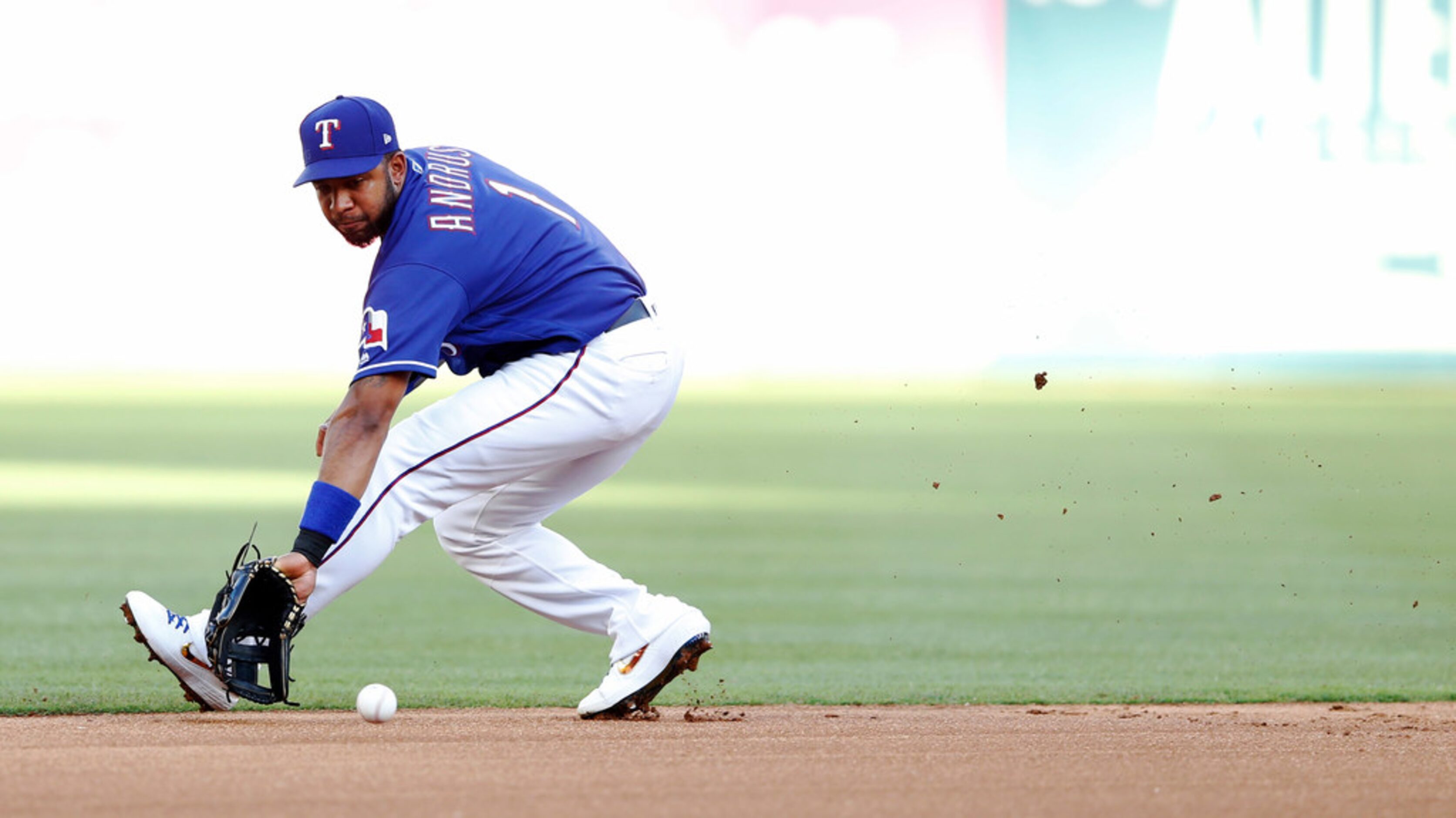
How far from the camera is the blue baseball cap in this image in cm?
479

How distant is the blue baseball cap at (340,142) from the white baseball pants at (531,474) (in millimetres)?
637

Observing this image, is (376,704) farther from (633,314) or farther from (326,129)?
(326,129)

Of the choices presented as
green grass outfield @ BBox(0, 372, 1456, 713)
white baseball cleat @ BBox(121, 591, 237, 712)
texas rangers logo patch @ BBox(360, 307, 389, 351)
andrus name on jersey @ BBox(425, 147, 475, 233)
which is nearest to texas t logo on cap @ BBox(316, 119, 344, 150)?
andrus name on jersey @ BBox(425, 147, 475, 233)

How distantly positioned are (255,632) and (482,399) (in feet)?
2.68

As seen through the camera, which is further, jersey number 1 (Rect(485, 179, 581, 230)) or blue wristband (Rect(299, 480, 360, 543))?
jersey number 1 (Rect(485, 179, 581, 230))

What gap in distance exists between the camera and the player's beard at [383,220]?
4.88 meters

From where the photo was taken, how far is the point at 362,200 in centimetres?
484

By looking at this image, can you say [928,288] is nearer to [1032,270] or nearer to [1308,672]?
[1032,270]

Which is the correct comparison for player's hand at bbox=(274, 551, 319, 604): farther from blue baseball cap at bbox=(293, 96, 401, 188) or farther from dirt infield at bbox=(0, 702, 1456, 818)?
blue baseball cap at bbox=(293, 96, 401, 188)

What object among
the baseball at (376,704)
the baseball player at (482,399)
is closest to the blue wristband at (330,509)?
the baseball player at (482,399)

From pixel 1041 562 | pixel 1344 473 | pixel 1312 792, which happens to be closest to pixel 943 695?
pixel 1312 792

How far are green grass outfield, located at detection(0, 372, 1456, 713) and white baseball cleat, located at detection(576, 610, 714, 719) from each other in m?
0.64

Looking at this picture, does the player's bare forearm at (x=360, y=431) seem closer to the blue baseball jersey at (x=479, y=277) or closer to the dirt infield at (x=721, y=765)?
the blue baseball jersey at (x=479, y=277)

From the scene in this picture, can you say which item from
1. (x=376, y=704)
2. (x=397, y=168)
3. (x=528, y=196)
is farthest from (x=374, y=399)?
(x=376, y=704)
